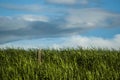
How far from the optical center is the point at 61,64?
966 inches

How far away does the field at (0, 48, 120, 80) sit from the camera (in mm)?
21844

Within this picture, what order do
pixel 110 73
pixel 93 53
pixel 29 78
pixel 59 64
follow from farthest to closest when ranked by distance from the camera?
1. pixel 93 53
2. pixel 59 64
3. pixel 110 73
4. pixel 29 78

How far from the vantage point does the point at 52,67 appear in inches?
897

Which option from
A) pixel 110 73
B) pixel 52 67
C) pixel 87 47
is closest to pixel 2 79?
pixel 52 67

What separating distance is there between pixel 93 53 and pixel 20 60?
19.1 ft

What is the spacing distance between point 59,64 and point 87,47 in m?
4.24

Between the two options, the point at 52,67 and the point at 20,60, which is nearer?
the point at 52,67

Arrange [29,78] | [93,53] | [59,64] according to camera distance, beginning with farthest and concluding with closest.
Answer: [93,53] → [59,64] → [29,78]

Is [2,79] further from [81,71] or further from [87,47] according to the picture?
[87,47]

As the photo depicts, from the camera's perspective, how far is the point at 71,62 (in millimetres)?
25531

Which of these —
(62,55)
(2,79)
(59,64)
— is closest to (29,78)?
(2,79)

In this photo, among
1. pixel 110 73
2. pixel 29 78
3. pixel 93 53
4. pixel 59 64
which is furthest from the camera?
pixel 93 53

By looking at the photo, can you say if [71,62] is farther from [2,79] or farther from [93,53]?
[2,79]

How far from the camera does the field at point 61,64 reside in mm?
21844
